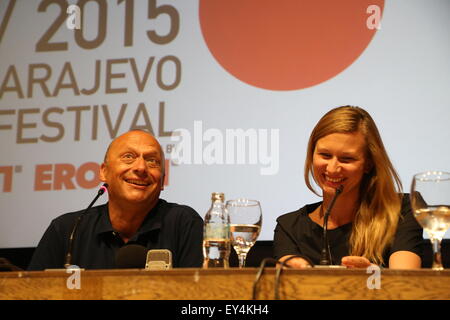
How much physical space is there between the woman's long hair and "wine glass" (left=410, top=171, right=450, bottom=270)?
0.67 m

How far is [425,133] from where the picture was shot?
3.10 metres

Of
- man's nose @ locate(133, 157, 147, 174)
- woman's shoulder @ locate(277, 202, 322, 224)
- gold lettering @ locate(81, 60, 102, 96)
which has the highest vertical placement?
gold lettering @ locate(81, 60, 102, 96)

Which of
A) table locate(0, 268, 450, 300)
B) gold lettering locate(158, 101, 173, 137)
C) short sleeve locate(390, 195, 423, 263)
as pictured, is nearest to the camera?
table locate(0, 268, 450, 300)

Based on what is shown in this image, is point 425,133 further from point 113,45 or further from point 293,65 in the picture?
point 113,45

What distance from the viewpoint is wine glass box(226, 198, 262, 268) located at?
181 cm

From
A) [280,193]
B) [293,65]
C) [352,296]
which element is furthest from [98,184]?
[352,296]

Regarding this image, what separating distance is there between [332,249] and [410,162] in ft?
Answer: 3.23

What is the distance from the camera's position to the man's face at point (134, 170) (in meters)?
2.63

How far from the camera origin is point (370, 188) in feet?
7.73

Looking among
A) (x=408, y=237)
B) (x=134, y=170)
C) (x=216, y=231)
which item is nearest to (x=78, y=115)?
(x=134, y=170)

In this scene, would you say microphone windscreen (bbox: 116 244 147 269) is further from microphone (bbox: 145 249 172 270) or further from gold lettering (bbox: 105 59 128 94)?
gold lettering (bbox: 105 59 128 94)

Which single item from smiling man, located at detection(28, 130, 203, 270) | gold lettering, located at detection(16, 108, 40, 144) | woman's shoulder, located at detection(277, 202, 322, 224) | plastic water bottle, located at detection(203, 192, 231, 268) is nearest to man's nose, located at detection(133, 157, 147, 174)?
smiling man, located at detection(28, 130, 203, 270)

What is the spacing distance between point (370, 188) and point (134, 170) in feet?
3.26

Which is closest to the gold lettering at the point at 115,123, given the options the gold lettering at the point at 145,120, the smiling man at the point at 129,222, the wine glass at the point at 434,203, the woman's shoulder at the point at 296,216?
the gold lettering at the point at 145,120
